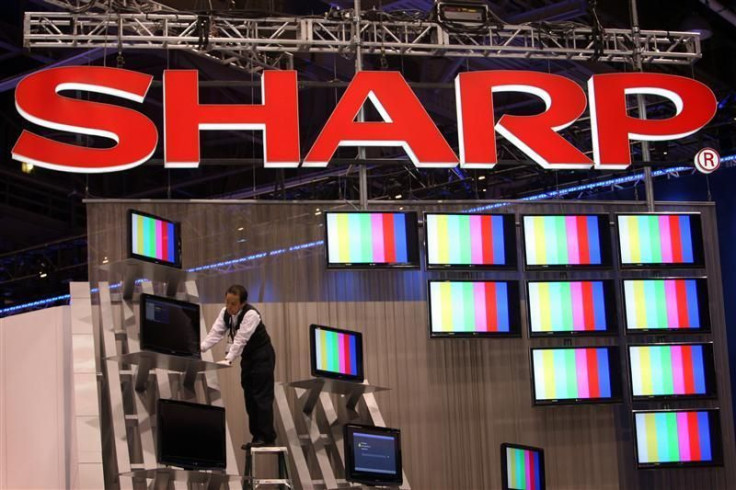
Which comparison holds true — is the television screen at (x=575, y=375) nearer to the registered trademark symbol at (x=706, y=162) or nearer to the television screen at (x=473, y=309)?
the television screen at (x=473, y=309)

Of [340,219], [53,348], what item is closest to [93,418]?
[53,348]

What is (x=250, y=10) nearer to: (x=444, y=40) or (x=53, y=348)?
(x=444, y=40)

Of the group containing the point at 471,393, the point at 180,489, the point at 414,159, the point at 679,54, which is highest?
the point at 679,54

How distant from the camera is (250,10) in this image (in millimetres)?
12250

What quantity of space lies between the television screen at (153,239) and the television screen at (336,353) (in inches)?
55.2

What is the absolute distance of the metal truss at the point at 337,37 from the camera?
12086mm

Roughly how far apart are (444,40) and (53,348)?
5095 millimetres

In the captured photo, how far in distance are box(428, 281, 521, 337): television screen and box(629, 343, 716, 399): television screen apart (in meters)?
1.28

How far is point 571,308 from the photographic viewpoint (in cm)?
1221

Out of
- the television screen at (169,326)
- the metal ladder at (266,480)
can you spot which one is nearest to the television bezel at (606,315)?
the metal ladder at (266,480)

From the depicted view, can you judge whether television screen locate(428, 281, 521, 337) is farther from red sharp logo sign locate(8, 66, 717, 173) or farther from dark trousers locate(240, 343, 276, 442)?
dark trousers locate(240, 343, 276, 442)

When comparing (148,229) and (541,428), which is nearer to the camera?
(148,229)

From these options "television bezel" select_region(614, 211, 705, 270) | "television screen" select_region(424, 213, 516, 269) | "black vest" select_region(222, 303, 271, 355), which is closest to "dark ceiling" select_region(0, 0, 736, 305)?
"television screen" select_region(424, 213, 516, 269)

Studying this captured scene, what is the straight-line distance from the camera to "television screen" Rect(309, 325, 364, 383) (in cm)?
1103
